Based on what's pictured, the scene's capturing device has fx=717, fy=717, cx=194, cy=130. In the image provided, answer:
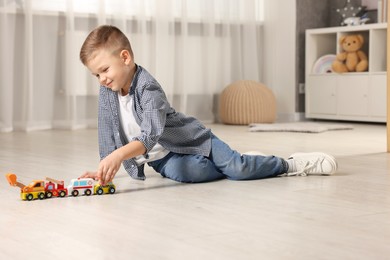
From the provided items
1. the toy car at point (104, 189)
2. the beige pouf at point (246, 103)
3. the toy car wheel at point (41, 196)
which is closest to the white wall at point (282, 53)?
the beige pouf at point (246, 103)

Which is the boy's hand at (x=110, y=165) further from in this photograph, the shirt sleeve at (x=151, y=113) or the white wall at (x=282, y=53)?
the white wall at (x=282, y=53)

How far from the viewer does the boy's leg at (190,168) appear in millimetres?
2170

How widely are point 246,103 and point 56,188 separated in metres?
3.10

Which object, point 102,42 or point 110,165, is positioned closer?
point 110,165

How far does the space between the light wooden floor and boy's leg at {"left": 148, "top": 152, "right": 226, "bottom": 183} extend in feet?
0.12

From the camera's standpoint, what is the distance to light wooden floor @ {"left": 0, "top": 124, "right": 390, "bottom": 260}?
1.30 m

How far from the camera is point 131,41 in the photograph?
4723 mm

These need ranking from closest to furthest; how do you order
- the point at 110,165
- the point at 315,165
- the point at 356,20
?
the point at 110,165, the point at 315,165, the point at 356,20

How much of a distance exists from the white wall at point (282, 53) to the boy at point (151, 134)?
125 inches

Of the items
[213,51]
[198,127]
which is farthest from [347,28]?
[198,127]

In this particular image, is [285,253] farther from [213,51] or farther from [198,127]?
[213,51]

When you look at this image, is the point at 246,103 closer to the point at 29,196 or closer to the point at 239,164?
the point at 239,164

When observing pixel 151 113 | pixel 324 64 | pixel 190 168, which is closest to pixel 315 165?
pixel 190 168

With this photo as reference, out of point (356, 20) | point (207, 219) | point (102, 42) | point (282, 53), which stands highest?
point (356, 20)
